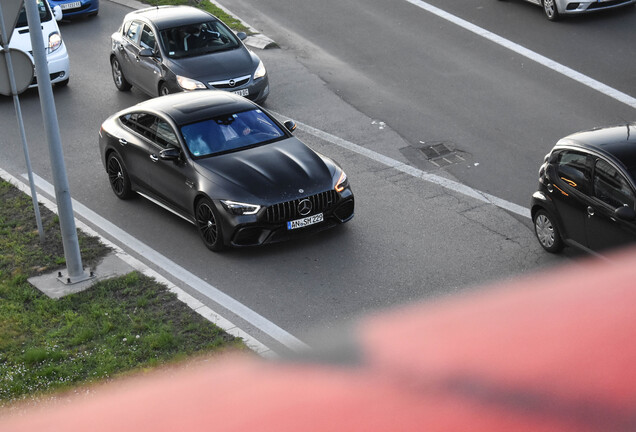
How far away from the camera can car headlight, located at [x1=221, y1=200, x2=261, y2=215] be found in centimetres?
1024

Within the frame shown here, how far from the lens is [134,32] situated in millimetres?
16859

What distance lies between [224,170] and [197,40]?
628 cm

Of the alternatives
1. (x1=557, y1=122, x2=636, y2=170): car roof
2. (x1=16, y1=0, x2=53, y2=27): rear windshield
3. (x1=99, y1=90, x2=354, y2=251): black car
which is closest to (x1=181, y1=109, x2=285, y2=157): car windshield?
(x1=99, y1=90, x2=354, y2=251): black car

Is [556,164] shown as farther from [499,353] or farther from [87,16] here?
[87,16]

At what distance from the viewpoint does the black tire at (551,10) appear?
20047 mm

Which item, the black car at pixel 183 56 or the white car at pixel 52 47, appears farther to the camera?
the white car at pixel 52 47

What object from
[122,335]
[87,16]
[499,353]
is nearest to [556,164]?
[122,335]

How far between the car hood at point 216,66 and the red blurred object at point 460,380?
46.9ft

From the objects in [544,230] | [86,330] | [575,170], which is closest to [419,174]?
[544,230]

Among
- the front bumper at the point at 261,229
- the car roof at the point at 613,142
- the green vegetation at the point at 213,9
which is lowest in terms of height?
the green vegetation at the point at 213,9

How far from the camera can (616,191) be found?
9.20 meters

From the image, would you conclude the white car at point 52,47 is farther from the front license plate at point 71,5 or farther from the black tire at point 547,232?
the black tire at point 547,232

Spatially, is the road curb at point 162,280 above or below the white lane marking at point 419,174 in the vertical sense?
above

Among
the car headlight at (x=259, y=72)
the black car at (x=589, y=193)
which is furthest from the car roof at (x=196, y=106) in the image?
the black car at (x=589, y=193)
